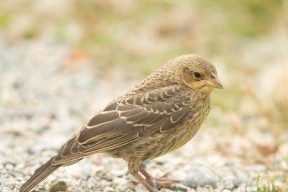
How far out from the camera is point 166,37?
501 inches

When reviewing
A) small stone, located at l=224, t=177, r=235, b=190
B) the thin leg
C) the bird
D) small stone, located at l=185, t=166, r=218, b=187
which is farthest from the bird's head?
the thin leg

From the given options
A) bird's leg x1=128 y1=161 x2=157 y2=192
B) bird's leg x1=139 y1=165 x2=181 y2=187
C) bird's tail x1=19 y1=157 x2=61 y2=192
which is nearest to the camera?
bird's tail x1=19 y1=157 x2=61 y2=192

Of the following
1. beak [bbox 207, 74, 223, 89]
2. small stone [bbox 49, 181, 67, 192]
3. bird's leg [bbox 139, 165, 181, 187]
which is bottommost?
small stone [bbox 49, 181, 67, 192]

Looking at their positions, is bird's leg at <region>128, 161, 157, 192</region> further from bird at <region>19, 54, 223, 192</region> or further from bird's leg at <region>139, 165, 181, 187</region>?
bird's leg at <region>139, 165, 181, 187</region>

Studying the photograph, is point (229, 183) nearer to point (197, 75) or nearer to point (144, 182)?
point (144, 182)

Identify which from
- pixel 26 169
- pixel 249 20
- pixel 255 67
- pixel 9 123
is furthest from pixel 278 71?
pixel 26 169

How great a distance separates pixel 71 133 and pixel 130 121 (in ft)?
6.90

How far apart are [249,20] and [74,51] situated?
9.89 feet

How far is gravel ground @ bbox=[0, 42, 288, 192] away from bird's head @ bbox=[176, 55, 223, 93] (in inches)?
28.4

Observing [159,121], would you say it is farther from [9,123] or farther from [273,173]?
[9,123]

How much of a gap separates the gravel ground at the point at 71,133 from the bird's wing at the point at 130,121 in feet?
1.14

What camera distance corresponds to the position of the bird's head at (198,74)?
257 inches

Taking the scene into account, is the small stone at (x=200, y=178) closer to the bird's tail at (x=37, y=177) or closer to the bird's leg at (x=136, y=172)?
the bird's leg at (x=136, y=172)

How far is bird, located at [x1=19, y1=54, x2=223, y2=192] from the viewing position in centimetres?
607
